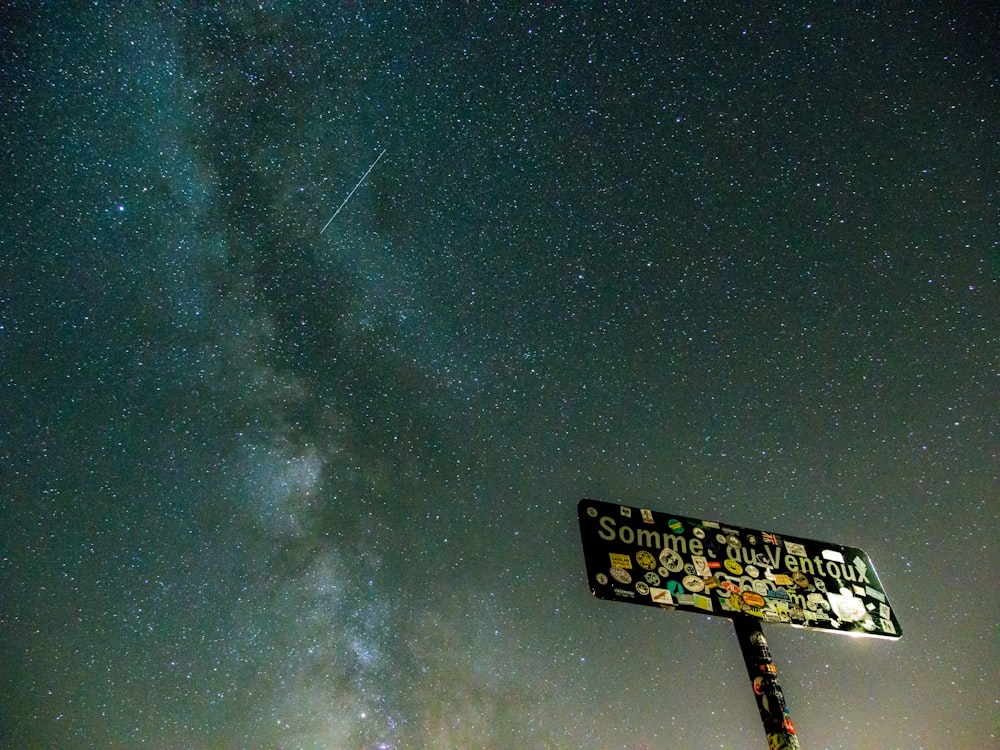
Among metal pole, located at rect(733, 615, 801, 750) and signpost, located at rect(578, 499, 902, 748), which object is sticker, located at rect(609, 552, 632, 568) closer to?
signpost, located at rect(578, 499, 902, 748)

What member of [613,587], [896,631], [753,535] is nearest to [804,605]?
[753,535]

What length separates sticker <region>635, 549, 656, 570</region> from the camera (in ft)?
13.5

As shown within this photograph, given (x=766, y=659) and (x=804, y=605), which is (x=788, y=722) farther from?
(x=804, y=605)

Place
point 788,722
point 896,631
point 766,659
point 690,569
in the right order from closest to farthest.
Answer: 1. point 788,722
2. point 766,659
3. point 690,569
4. point 896,631

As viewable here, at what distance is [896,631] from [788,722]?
5.83 feet

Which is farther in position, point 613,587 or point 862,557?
point 862,557

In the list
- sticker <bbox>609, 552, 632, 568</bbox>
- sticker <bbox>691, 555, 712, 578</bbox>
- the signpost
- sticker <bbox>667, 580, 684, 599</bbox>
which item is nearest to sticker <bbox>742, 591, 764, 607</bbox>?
the signpost

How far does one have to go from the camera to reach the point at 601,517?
4363 mm

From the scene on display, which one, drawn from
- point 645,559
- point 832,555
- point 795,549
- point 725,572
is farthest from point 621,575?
point 832,555

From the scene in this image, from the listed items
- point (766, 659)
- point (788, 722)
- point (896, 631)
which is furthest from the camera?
point (896, 631)

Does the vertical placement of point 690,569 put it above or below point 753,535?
below

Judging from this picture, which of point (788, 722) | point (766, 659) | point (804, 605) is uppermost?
point (804, 605)

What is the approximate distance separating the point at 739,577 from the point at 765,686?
2.64ft

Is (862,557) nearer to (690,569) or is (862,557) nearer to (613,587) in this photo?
(690,569)
